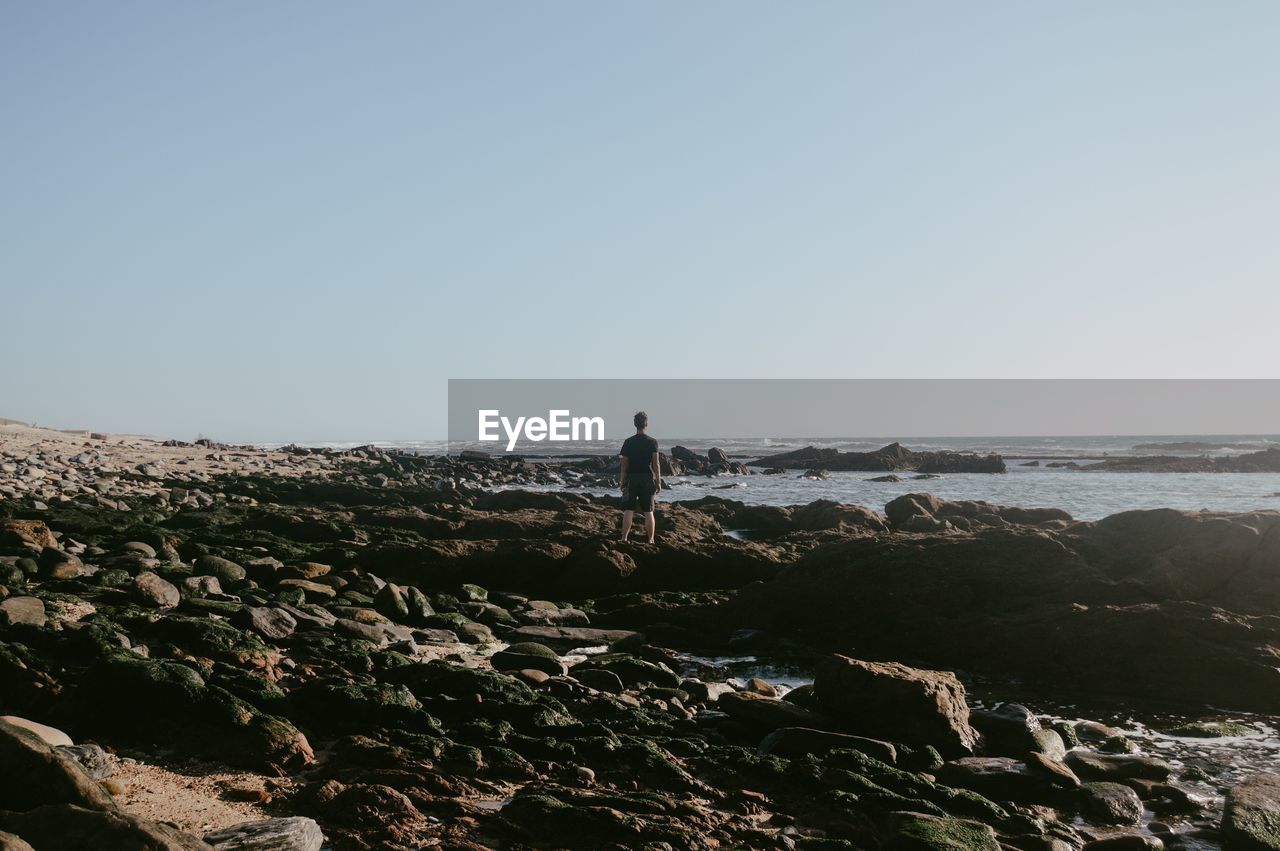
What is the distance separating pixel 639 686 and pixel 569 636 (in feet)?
7.15

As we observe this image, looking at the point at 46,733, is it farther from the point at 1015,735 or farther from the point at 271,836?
the point at 1015,735

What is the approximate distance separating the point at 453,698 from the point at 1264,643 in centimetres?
712

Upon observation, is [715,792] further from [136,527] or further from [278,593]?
[136,527]

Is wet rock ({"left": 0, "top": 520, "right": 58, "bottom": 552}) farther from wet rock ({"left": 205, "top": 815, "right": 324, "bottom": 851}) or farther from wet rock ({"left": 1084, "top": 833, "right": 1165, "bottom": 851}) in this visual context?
wet rock ({"left": 1084, "top": 833, "right": 1165, "bottom": 851})

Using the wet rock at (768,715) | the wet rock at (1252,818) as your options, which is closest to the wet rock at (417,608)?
the wet rock at (768,715)

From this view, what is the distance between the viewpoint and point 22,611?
717 cm

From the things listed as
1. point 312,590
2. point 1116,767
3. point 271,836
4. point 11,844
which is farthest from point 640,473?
point 11,844

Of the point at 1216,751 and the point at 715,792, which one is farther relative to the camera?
the point at 1216,751

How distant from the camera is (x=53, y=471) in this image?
985 inches

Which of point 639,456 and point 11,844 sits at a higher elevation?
point 639,456

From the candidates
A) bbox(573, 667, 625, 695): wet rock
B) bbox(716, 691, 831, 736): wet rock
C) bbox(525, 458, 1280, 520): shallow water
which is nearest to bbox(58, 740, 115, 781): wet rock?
bbox(573, 667, 625, 695): wet rock

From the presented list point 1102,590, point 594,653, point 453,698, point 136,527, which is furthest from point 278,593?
point 1102,590

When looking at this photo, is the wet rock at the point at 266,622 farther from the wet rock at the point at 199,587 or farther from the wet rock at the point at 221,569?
the wet rock at the point at 221,569

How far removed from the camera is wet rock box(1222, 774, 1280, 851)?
16.3 ft
